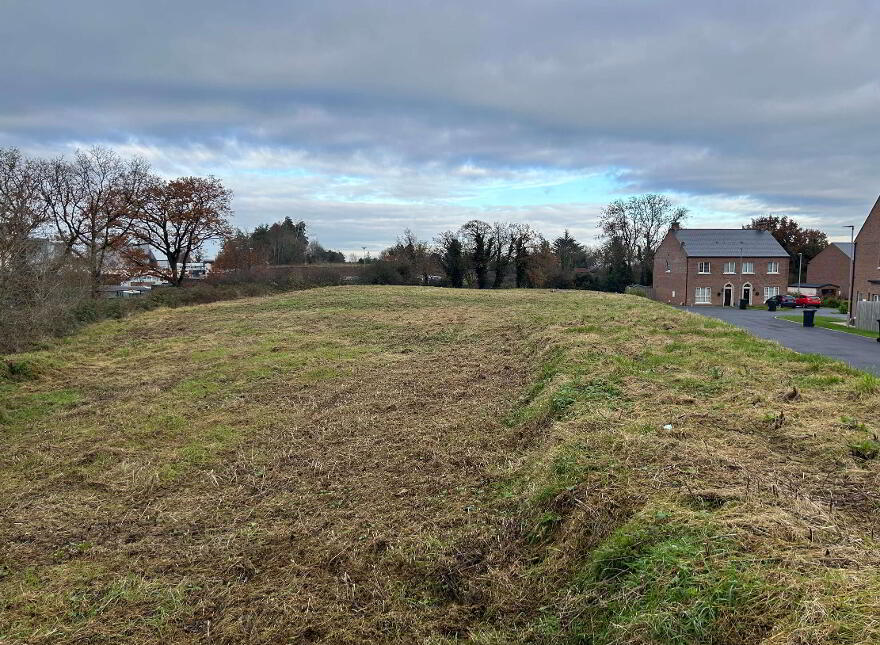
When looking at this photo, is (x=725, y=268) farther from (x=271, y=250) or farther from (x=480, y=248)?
(x=271, y=250)

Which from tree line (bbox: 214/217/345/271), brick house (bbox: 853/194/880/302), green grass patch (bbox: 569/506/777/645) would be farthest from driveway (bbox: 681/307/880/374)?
tree line (bbox: 214/217/345/271)

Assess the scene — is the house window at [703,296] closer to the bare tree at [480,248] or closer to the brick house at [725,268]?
the brick house at [725,268]

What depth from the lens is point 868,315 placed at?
2708cm

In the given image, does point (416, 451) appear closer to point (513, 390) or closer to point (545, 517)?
point (545, 517)

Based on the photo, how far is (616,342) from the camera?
425 inches

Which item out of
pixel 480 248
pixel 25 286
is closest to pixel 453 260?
pixel 480 248

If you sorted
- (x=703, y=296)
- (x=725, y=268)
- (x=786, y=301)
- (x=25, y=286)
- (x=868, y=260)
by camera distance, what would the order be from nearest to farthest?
(x=25, y=286), (x=868, y=260), (x=786, y=301), (x=725, y=268), (x=703, y=296)

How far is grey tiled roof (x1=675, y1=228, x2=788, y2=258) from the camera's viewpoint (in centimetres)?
5378

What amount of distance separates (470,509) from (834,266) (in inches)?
2927

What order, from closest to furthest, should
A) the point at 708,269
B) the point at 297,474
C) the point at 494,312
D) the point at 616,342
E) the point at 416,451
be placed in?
the point at 297,474, the point at 416,451, the point at 616,342, the point at 494,312, the point at 708,269

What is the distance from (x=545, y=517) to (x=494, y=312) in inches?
701

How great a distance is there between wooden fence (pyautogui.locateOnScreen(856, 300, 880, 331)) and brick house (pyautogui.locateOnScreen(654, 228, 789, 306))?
27.2 m

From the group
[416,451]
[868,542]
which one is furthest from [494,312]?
[868,542]

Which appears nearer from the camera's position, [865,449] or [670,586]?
[670,586]
